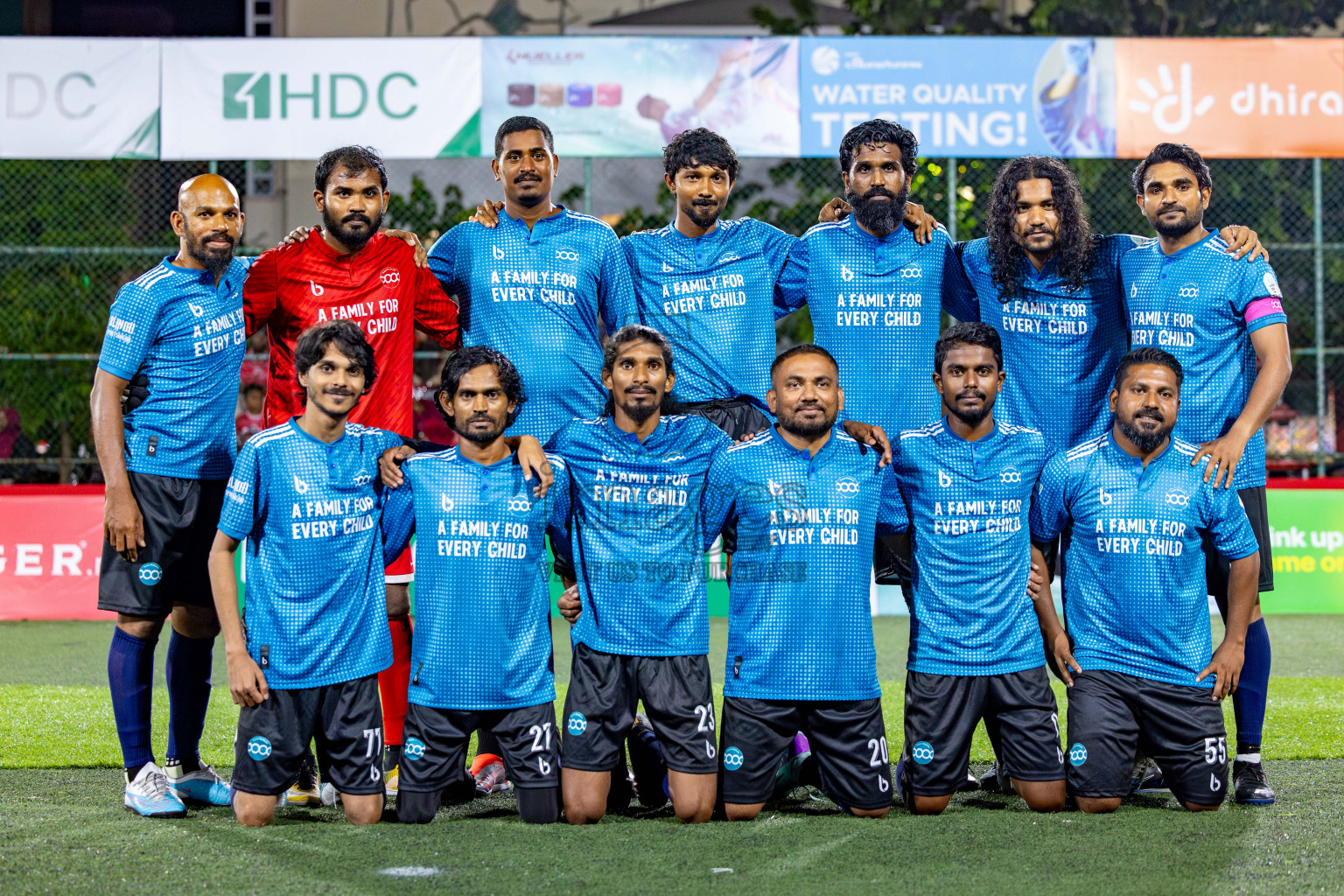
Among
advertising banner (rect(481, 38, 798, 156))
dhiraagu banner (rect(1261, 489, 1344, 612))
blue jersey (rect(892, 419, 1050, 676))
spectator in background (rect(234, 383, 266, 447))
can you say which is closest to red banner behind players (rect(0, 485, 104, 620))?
spectator in background (rect(234, 383, 266, 447))

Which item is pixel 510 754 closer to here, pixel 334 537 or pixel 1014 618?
pixel 334 537

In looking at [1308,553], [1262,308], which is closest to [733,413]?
[1262,308]

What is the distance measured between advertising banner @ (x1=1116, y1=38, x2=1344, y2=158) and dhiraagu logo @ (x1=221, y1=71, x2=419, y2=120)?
588 cm

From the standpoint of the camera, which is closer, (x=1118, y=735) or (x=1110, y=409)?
(x=1118, y=735)

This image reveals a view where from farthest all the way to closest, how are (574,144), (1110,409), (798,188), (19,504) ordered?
(798,188)
(574,144)
(19,504)
(1110,409)

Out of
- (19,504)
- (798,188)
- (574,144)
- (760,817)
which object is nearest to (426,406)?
(574,144)

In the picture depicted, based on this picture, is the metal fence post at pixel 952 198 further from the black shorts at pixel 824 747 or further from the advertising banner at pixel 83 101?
the black shorts at pixel 824 747

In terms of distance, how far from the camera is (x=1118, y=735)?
433cm

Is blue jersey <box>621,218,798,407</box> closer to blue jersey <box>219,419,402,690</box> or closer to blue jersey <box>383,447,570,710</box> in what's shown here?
blue jersey <box>383,447,570,710</box>

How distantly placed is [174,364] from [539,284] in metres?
1.30

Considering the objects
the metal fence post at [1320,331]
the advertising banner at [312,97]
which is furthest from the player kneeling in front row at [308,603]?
the metal fence post at [1320,331]

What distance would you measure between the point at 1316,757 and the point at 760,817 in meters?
2.38

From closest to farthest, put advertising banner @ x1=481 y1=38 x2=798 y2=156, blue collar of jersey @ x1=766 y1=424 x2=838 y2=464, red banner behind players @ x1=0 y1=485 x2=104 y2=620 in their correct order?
1. blue collar of jersey @ x1=766 y1=424 x2=838 y2=464
2. red banner behind players @ x1=0 y1=485 x2=104 y2=620
3. advertising banner @ x1=481 y1=38 x2=798 y2=156

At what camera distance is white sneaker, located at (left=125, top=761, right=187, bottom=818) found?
14.0ft
